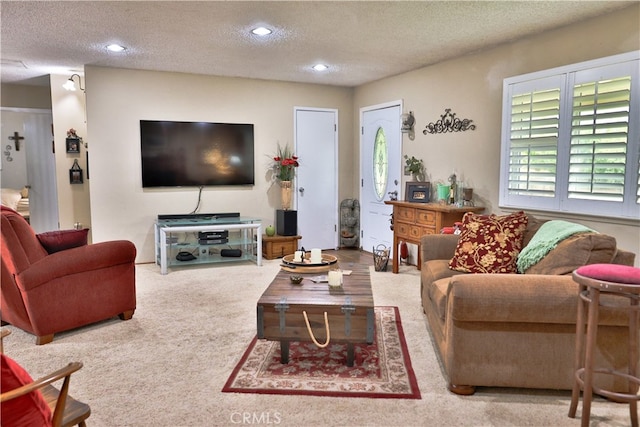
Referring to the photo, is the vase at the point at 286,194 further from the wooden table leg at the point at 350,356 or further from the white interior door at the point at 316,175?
the wooden table leg at the point at 350,356

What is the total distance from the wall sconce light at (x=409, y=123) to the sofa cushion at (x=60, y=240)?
3724 mm

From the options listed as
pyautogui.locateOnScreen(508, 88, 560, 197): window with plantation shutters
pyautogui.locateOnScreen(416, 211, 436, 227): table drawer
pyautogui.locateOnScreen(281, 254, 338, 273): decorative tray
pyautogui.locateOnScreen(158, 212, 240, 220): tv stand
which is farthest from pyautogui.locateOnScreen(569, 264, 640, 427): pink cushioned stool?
pyautogui.locateOnScreen(158, 212, 240, 220): tv stand

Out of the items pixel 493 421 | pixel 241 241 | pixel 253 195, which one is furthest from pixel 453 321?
pixel 253 195

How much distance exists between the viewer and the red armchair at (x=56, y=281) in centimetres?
295

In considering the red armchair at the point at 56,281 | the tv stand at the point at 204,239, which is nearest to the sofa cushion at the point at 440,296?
the red armchair at the point at 56,281

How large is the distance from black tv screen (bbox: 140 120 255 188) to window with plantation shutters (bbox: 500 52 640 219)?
10.9ft

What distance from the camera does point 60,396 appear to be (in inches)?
51.4

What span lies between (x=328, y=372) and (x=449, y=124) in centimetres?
329

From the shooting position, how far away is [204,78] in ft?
18.7

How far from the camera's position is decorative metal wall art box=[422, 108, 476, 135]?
4677 millimetres

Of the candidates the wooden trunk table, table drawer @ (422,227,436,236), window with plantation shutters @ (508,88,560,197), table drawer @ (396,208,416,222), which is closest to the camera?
the wooden trunk table

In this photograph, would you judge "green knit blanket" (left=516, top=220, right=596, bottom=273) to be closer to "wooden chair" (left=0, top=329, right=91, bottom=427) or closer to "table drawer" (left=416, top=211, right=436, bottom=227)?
"table drawer" (left=416, top=211, right=436, bottom=227)

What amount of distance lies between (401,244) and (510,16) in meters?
2.94

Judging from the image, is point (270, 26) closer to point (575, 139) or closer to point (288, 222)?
point (575, 139)
